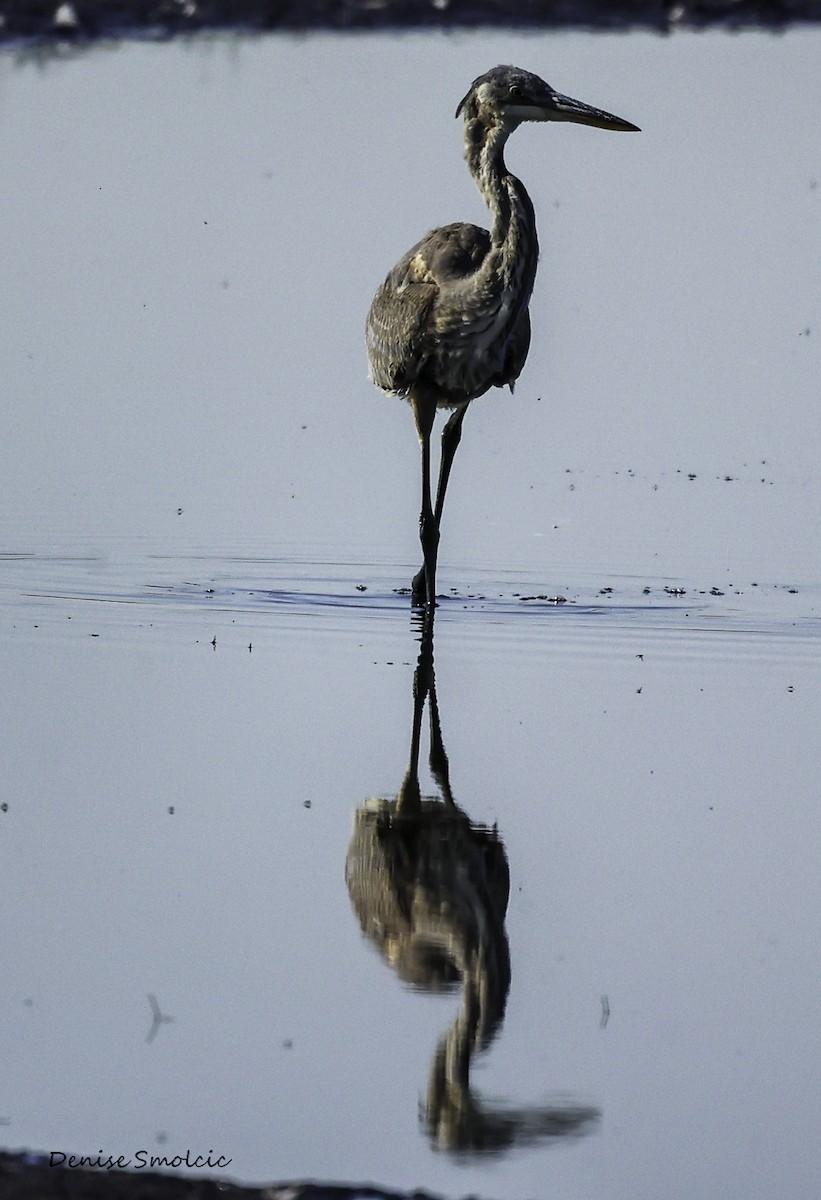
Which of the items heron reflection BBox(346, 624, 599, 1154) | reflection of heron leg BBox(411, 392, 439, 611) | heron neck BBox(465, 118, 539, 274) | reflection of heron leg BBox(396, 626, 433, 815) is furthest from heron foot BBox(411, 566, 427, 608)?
heron reflection BBox(346, 624, 599, 1154)

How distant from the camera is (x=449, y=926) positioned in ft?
18.9

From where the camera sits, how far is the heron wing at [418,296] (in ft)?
34.9

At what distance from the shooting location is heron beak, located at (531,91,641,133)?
34.9 ft

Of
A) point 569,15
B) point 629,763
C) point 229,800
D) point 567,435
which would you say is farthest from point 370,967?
point 569,15

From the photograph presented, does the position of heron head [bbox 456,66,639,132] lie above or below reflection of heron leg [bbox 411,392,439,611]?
above

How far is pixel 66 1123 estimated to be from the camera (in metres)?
4.52

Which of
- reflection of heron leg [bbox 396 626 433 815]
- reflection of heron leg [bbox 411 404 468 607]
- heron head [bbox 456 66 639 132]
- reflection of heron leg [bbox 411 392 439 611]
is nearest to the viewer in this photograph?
reflection of heron leg [bbox 396 626 433 815]

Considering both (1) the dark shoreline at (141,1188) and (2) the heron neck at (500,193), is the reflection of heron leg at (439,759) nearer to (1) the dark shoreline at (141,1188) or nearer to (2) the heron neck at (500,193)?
(1) the dark shoreline at (141,1188)

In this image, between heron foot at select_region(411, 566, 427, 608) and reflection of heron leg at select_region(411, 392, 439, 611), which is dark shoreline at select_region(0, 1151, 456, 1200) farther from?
heron foot at select_region(411, 566, 427, 608)

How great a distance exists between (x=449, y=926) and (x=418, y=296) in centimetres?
541

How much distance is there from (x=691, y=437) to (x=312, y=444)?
244cm

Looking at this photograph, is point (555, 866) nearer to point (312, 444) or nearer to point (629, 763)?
point (629, 763)
